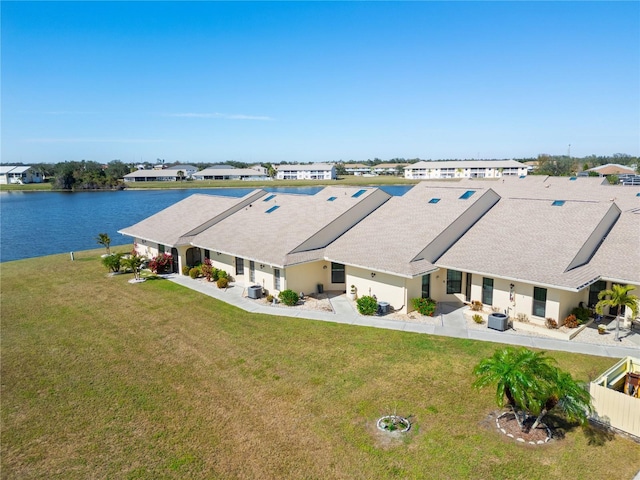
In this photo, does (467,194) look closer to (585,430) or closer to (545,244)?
(545,244)

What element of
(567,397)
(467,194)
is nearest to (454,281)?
(467,194)

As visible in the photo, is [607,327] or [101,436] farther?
[607,327]

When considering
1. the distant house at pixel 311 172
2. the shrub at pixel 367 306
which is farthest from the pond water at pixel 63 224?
the distant house at pixel 311 172

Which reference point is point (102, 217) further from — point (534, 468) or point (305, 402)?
point (534, 468)

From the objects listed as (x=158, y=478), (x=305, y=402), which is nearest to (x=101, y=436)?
(x=158, y=478)

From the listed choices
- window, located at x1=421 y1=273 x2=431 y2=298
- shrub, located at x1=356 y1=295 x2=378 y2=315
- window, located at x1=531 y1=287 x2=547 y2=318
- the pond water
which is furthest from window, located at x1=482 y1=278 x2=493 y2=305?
the pond water

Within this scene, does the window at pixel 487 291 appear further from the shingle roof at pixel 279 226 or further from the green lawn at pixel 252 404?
the shingle roof at pixel 279 226
